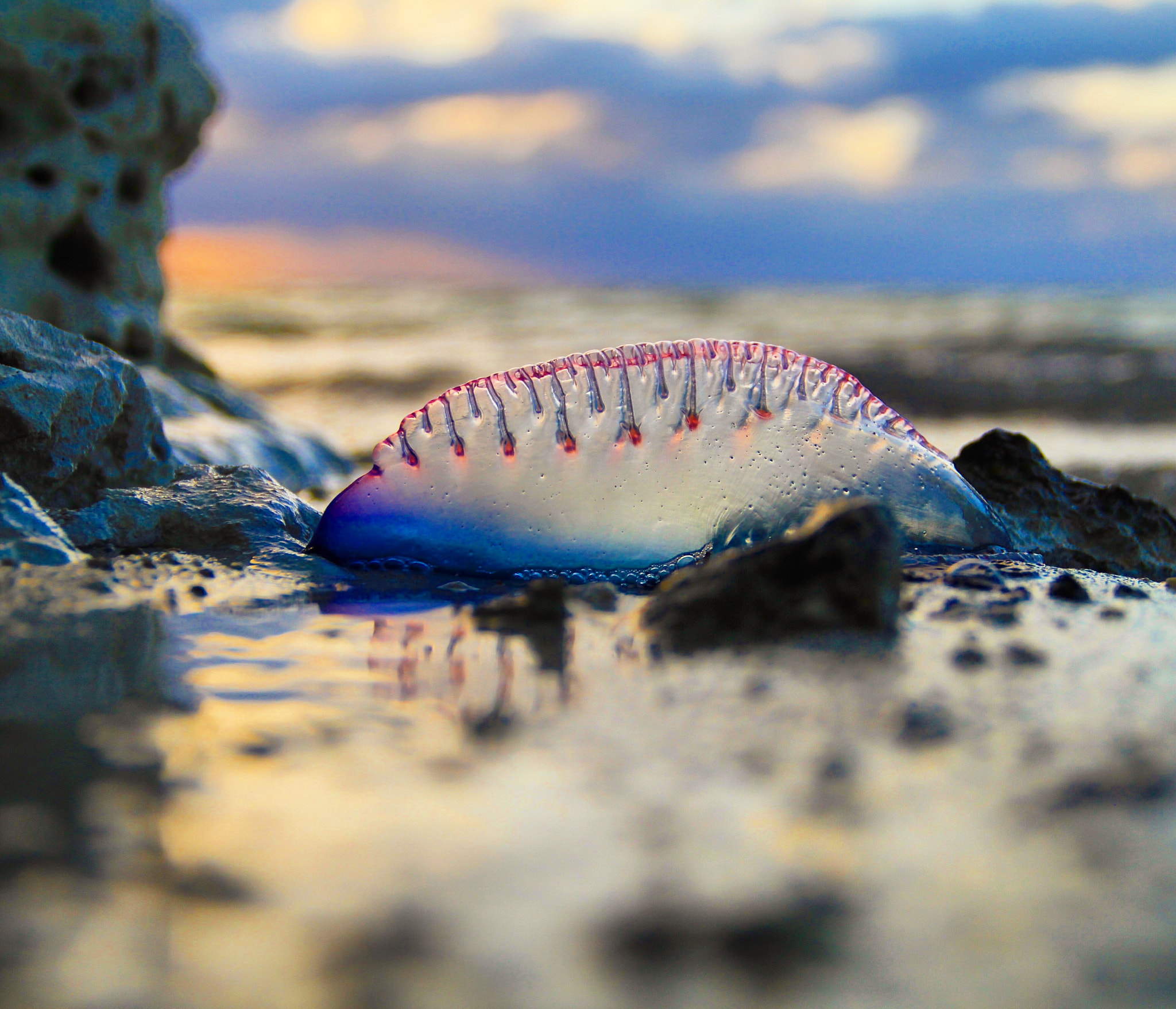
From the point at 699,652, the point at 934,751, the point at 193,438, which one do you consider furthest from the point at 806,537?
the point at 193,438

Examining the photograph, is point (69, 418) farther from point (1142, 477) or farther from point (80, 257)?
point (1142, 477)

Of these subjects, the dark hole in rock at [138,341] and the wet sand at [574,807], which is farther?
the dark hole in rock at [138,341]

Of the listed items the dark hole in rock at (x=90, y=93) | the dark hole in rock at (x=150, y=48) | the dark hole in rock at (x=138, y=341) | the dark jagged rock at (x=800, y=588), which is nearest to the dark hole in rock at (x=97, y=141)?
the dark hole in rock at (x=90, y=93)

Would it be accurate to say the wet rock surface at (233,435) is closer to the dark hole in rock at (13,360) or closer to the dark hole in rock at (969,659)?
the dark hole in rock at (13,360)

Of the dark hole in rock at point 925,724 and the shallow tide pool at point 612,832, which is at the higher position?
the dark hole in rock at point 925,724

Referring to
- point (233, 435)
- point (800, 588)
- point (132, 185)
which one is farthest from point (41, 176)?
point (800, 588)

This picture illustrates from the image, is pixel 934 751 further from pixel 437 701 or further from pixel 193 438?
pixel 193 438

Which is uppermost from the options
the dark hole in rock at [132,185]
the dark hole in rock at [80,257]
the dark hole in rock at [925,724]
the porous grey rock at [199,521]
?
the dark hole in rock at [132,185]

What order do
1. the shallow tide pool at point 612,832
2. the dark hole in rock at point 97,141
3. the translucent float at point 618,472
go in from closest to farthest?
the shallow tide pool at point 612,832
the translucent float at point 618,472
the dark hole in rock at point 97,141
